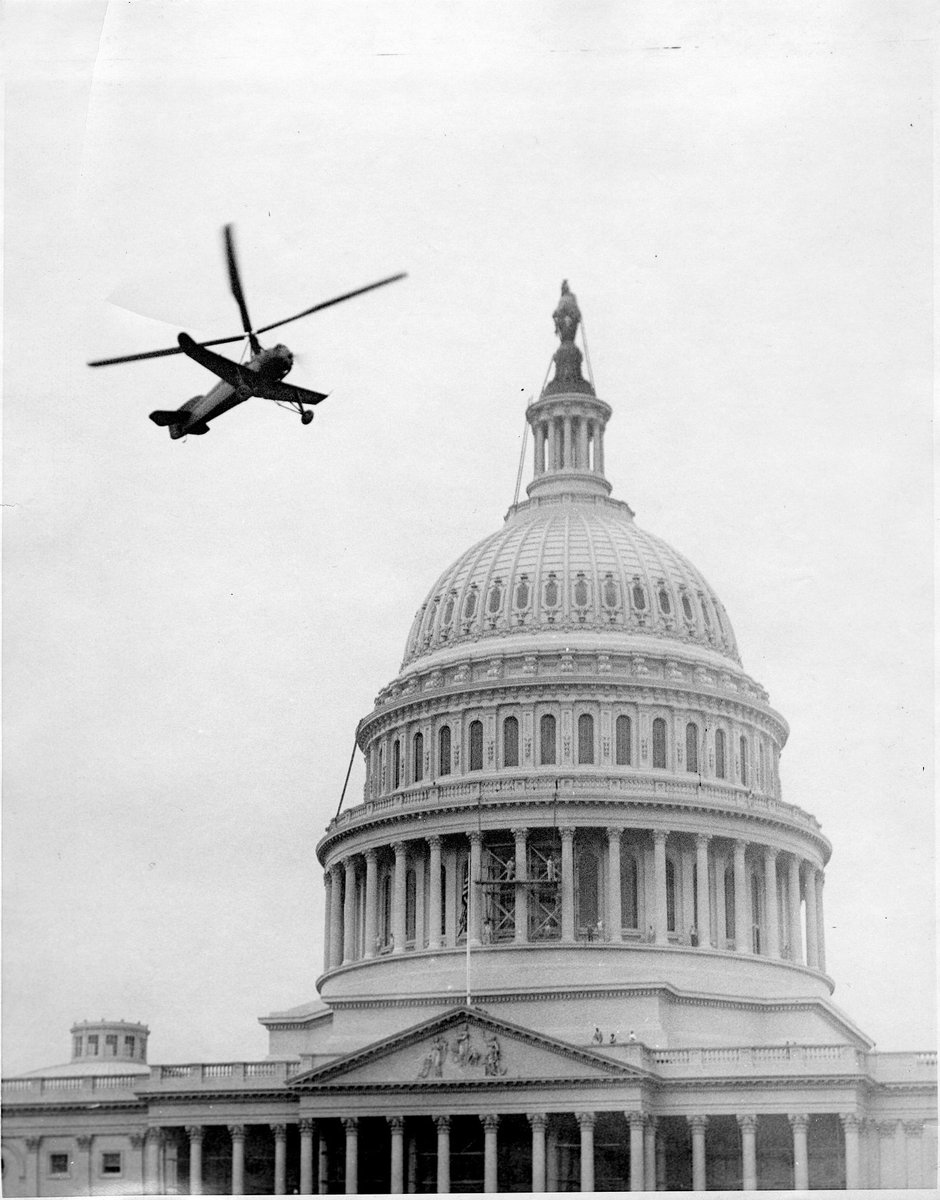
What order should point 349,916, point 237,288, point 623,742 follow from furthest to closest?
point 349,916, point 623,742, point 237,288

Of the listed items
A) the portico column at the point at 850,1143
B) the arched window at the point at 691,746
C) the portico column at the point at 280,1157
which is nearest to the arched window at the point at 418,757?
the arched window at the point at 691,746

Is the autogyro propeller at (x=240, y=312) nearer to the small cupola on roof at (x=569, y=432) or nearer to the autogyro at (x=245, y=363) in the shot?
the autogyro at (x=245, y=363)

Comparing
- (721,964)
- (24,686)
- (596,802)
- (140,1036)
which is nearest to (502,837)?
(596,802)

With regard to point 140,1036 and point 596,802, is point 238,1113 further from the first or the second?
point 596,802

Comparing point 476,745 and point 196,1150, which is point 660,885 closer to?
point 476,745

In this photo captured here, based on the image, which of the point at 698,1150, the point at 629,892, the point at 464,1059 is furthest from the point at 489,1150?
the point at 629,892

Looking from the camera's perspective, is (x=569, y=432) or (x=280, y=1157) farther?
(x=569, y=432)
